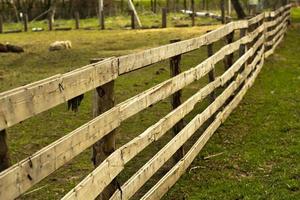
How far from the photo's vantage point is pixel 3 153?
2.52 metres

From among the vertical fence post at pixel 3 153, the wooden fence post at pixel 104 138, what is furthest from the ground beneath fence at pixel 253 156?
the vertical fence post at pixel 3 153

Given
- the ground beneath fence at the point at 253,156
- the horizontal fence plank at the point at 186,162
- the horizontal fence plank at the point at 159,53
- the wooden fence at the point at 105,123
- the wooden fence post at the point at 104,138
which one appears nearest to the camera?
the wooden fence at the point at 105,123

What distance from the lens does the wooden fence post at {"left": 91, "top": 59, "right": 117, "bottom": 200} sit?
3801 millimetres

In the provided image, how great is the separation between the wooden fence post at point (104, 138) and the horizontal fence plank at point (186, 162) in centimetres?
59

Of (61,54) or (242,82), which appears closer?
(242,82)

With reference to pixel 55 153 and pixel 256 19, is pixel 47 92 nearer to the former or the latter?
pixel 55 153

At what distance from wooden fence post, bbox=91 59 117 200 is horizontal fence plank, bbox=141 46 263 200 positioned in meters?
0.59

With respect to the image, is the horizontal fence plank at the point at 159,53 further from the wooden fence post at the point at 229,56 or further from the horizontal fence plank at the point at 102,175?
the wooden fence post at the point at 229,56

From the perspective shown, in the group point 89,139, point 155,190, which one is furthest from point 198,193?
point 89,139

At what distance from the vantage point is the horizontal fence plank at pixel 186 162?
4.80 metres

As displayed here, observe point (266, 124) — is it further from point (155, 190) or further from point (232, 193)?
point (155, 190)

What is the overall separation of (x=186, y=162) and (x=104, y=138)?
213 cm

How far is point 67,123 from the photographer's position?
8.37m

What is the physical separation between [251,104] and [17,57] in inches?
399
